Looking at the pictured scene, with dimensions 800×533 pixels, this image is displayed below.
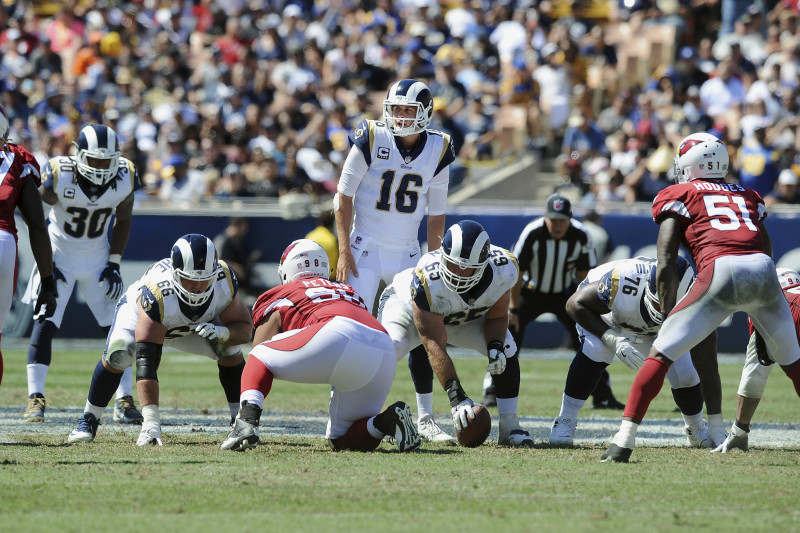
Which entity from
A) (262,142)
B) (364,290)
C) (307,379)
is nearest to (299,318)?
(307,379)

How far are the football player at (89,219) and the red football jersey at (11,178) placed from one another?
1.73 metres

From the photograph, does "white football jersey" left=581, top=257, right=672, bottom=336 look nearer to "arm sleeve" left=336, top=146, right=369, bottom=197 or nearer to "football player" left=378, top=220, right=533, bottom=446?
"football player" left=378, top=220, right=533, bottom=446

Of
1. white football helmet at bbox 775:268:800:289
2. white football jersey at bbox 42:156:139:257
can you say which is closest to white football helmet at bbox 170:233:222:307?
white football jersey at bbox 42:156:139:257

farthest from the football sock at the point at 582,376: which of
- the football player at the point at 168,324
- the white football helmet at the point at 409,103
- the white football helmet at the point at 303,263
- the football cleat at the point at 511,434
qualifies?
the football player at the point at 168,324

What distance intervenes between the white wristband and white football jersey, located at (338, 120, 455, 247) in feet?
5.46

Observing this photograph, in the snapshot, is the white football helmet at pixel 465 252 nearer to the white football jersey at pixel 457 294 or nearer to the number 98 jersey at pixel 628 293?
the white football jersey at pixel 457 294

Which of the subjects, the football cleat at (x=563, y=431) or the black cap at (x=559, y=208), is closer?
the football cleat at (x=563, y=431)

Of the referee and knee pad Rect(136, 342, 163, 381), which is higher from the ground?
the referee

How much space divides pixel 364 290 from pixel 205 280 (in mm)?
1567

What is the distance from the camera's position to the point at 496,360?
22.7ft

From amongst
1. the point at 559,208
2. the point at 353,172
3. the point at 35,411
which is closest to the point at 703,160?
the point at 353,172

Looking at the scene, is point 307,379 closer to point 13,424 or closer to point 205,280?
point 205,280

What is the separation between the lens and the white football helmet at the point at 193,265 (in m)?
6.71

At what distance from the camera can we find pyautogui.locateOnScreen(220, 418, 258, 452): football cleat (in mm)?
6332
